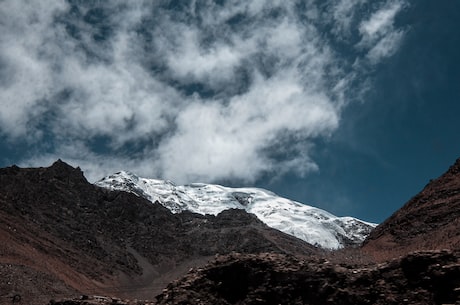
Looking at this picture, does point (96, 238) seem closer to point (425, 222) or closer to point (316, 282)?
point (425, 222)

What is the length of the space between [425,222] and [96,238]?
284 ft

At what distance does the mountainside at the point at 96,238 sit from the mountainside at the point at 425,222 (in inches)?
1571

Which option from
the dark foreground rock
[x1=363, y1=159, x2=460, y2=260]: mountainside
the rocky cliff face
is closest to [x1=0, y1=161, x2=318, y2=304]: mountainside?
the rocky cliff face

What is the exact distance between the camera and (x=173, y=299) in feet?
55.0

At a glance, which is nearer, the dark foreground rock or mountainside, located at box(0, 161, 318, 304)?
the dark foreground rock

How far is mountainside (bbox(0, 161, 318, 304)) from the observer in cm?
8075

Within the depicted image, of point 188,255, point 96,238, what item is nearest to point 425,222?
point 96,238

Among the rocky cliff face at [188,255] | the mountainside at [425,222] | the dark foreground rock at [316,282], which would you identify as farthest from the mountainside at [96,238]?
the dark foreground rock at [316,282]

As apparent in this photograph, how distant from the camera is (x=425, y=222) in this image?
161ft

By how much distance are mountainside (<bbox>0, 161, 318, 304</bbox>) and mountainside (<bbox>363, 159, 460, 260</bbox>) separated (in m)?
39.9

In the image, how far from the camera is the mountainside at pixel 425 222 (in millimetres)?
43688

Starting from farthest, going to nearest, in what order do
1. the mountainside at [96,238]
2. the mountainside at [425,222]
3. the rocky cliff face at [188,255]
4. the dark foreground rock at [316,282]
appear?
the mountainside at [96,238] → the mountainside at [425,222] → the rocky cliff face at [188,255] → the dark foreground rock at [316,282]

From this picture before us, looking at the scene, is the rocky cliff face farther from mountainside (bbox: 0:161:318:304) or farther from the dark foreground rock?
mountainside (bbox: 0:161:318:304)

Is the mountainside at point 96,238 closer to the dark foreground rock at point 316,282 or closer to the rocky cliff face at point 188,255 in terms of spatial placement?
the rocky cliff face at point 188,255
